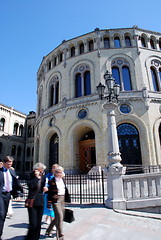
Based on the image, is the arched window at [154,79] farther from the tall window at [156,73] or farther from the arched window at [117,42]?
the arched window at [117,42]

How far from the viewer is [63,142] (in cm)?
1859

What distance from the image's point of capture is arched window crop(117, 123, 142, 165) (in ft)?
53.8

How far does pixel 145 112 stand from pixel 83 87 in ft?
25.6

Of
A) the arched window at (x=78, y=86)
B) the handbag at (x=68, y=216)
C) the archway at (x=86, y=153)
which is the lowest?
the handbag at (x=68, y=216)

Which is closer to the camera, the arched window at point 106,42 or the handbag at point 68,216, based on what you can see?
the handbag at point 68,216

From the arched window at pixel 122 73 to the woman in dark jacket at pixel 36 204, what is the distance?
1711 cm

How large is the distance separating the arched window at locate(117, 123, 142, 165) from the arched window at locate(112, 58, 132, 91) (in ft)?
15.5

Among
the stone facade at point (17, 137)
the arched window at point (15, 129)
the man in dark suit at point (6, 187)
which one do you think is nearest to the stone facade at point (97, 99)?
the stone facade at point (17, 137)

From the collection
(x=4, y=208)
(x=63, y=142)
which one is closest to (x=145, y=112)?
→ (x=63, y=142)

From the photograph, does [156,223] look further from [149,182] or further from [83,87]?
[83,87]

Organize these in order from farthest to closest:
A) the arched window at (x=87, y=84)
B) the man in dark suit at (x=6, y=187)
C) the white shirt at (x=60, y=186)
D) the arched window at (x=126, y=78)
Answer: the arched window at (x=87, y=84)
the arched window at (x=126, y=78)
the white shirt at (x=60, y=186)
the man in dark suit at (x=6, y=187)

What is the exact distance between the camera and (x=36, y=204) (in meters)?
3.21

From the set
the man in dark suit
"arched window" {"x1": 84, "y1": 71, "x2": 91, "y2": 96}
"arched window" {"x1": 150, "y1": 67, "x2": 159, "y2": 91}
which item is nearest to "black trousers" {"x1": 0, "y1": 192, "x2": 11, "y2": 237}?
the man in dark suit

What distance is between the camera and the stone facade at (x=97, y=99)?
667 inches
